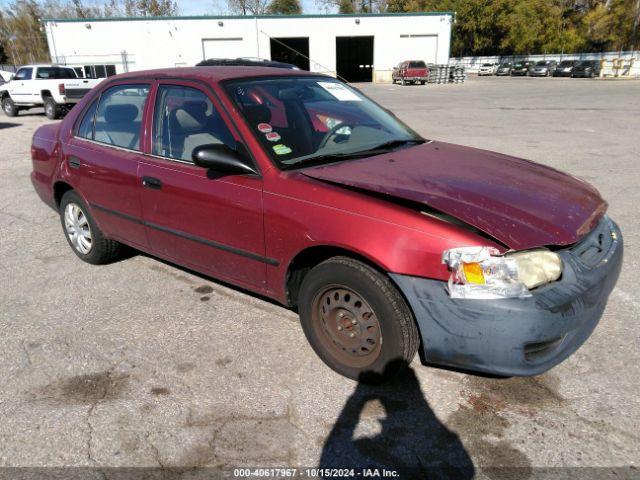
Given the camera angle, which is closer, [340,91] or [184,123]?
[184,123]

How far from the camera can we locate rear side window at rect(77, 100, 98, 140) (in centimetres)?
420

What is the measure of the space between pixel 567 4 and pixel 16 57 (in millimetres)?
65507

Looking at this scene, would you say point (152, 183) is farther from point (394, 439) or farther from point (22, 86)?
point (22, 86)

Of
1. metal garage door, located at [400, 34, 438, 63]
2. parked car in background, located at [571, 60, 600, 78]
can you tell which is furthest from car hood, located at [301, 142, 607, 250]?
parked car in background, located at [571, 60, 600, 78]

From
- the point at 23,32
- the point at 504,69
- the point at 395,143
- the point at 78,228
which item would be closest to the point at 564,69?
the point at 504,69

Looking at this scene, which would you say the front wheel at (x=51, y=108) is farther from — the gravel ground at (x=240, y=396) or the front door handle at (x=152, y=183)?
the front door handle at (x=152, y=183)

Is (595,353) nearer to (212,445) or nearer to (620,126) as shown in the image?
(212,445)

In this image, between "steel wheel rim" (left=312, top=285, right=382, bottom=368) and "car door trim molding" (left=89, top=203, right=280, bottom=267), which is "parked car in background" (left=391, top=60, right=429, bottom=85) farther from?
"steel wheel rim" (left=312, top=285, right=382, bottom=368)

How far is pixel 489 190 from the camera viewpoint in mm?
2744

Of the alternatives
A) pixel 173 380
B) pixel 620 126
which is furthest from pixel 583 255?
pixel 620 126

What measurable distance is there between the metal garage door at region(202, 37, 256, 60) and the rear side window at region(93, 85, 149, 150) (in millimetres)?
35392

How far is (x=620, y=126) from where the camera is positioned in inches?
502

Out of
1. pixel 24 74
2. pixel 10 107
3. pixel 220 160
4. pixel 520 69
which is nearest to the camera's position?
pixel 220 160

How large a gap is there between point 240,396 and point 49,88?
1687 centimetres
